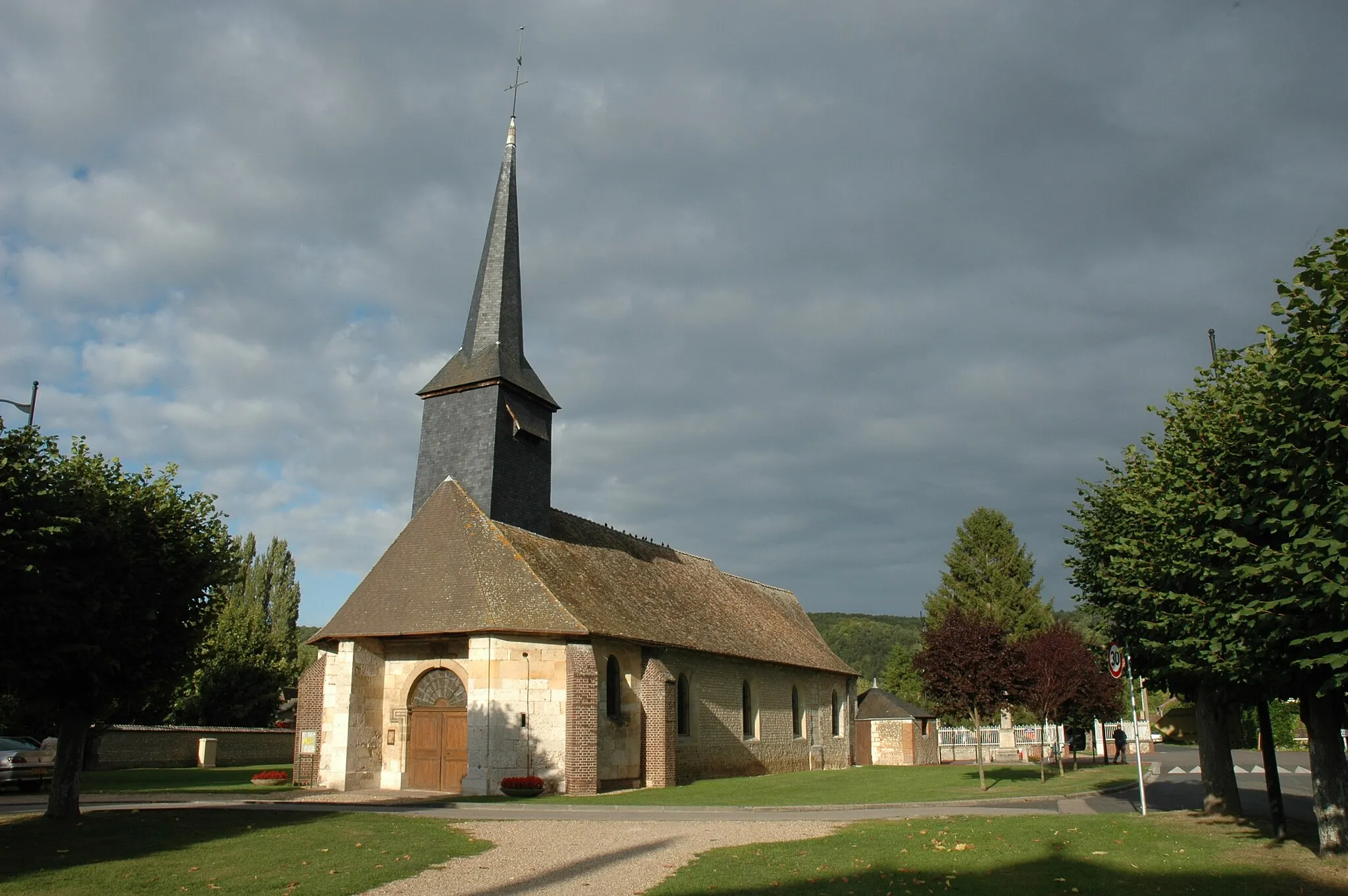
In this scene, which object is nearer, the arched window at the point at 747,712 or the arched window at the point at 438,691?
the arched window at the point at 438,691

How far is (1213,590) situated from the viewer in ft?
40.3

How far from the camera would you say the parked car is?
75.3 ft

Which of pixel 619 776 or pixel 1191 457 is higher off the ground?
pixel 1191 457

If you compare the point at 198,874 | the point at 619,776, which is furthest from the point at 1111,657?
the point at 198,874

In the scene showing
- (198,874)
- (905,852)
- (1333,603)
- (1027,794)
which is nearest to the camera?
(1333,603)

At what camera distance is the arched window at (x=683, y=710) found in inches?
1137

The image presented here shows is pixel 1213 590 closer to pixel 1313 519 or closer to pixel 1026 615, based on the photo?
pixel 1313 519

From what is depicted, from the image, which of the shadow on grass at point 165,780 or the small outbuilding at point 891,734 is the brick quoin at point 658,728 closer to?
the shadow on grass at point 165,780

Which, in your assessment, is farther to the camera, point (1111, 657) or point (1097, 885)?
point (1111, 657)

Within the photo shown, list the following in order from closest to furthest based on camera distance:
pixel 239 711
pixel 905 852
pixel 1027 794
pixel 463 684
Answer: pixel 905 852 < pixel 1027 794 < pixel 463 684 < pixel 239 711

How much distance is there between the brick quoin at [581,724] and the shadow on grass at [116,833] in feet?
22.1

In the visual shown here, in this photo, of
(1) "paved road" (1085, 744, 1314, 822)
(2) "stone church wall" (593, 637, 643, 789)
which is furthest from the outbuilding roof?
(2) "stone church wall" (593, 637, 643, 789)

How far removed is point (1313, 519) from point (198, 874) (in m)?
12.9

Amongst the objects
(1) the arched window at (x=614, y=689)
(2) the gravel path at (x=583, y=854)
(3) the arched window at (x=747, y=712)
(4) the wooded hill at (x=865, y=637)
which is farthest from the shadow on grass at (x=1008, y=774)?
(4) the wooded hill at (x=865, y=637)
